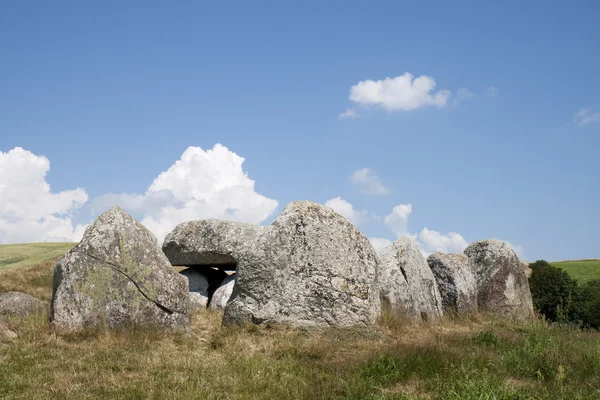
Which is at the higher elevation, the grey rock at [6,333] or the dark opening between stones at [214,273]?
the dark opening between stones at [214,273]

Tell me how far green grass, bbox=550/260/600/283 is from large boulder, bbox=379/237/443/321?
4139cm

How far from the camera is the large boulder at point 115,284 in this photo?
12281 mm

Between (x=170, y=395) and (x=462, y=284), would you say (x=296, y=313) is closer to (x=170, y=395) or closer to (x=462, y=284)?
(x=170, y=395)

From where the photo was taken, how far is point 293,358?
10328mm

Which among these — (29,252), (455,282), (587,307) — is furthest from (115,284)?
(29,252)

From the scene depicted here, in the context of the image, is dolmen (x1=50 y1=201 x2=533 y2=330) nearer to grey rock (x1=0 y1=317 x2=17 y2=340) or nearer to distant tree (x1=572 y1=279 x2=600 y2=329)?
grey rock (x1=0 y1=317 x2=17 y2=340)

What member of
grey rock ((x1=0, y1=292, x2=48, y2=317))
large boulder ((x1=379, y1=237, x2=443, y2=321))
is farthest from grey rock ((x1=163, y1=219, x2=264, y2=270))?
large boulder ((x1=379, y1=237, x2=443, y2=321))

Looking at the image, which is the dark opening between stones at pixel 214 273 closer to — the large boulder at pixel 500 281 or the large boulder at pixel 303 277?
the large boulder at pixel 303 277

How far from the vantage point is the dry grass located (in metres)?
8.04

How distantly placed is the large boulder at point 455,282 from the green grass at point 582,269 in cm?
3862

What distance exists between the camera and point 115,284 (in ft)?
40.9

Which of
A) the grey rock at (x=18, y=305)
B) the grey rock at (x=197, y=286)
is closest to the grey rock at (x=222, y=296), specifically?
the grey rock at (x=197, y=286)

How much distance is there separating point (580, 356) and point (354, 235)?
5533 mm

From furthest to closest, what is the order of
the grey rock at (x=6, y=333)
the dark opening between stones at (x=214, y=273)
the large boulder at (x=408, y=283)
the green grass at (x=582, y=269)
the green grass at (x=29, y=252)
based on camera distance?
the green grass at (x=582, y=269) → the green grass at (x=29, y=252) → the dark opening between stones at (x=214, y=273) → the large boulder at (x=408, y=283) → the grey rock at (x=6, y=333)
